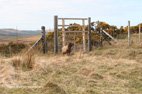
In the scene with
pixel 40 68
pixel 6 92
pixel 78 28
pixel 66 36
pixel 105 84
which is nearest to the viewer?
pixel 6 92

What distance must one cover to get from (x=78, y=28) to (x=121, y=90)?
48.1 feet

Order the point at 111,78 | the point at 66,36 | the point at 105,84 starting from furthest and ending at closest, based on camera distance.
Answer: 1. the point at 66,36
2. the point at 111,78
3. the point at 105,84

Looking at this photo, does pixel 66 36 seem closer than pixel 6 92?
No

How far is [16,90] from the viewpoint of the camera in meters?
9.11

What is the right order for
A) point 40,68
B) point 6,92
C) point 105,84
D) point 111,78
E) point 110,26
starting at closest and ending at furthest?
1. point 6,92
2. point 105,84
3. point 111,78
4. point 40,68
5. point 110,26

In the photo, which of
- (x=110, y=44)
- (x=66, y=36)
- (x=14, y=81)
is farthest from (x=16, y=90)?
(x=110, y=44)

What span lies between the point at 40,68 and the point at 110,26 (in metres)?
22.0

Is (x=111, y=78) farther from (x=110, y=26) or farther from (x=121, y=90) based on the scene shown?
(x=110, y=26)

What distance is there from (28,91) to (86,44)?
545 inches

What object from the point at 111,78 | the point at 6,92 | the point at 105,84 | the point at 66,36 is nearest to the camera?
the point at 6,92

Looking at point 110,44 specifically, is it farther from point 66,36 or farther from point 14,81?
point 14,81

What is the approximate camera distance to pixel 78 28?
938 inches

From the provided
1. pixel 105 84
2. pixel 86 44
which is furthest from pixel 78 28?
pixel 105 84

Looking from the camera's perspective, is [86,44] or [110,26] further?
[110,26]
